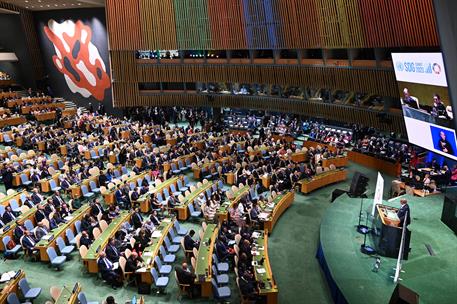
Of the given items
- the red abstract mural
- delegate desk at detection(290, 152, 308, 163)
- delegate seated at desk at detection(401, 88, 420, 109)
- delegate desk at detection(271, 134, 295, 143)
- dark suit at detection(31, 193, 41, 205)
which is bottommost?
dark suit at detection(31, 193, 41, 205)

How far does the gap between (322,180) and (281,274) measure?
265 inches

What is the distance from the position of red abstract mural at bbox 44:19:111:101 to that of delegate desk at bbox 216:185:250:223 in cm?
1602

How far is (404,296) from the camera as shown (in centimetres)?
669

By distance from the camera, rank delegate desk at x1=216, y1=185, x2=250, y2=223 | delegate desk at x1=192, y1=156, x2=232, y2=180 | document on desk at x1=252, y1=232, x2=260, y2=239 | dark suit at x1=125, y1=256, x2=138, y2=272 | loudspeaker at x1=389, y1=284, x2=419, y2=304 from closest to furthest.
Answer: loudspeaker at x1=389, y1=284, x2=419, y2=304 → dark suit at x1=125, y1=256, x2=138, y2=272 → document on desk at x1=252, y1=232, x2=260, y2=239 → delegate desk at x1=216, y1=185, x2=250, y2=223 → delegate desk at x1=192, y1=156, x2=232, y2=180

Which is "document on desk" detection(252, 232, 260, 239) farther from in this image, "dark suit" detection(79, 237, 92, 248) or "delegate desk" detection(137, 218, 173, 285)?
"dark suit" detection(79, 237, 92, 248)

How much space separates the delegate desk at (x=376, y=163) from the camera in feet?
56.7

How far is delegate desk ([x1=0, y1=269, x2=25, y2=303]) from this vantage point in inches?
309

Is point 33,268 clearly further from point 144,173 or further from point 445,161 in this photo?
point 445,161

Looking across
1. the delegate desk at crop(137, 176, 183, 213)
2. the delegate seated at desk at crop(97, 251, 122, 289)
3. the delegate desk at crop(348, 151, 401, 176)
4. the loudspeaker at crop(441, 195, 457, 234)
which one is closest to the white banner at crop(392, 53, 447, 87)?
the loudspeaker at crop(441, 195, 457, 234)

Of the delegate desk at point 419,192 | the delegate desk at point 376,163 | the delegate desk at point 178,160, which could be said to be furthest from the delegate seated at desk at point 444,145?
the delegate desk at point 178,160

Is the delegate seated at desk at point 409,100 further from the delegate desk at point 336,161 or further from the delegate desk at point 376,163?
the delegate desk at point 336,161

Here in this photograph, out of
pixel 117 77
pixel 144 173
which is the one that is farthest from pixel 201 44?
pixel 144 173

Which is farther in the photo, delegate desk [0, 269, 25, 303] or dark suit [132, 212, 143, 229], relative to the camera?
dark suit [132, 212, 143, 229]

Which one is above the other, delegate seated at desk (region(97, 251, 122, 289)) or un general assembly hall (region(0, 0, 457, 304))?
un general assembly hall (region(0, 0, 457, 304))
